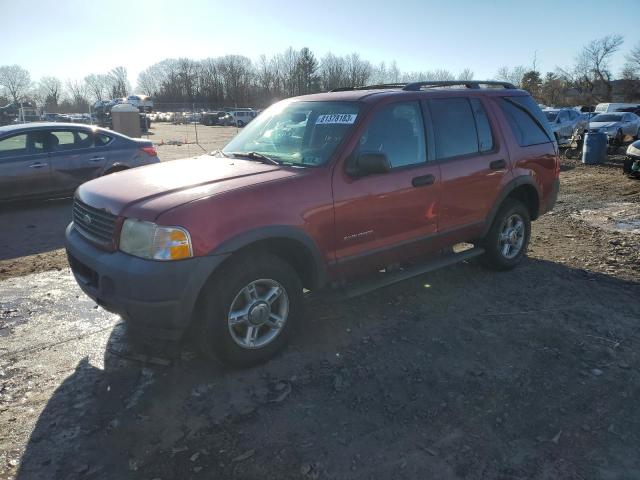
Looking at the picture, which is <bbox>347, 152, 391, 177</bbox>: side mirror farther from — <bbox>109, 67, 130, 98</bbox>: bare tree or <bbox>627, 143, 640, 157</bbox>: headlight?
<bbox>109, 67, 130, 98</bbox>: bare tree

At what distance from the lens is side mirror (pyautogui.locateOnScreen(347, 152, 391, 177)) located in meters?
3.60

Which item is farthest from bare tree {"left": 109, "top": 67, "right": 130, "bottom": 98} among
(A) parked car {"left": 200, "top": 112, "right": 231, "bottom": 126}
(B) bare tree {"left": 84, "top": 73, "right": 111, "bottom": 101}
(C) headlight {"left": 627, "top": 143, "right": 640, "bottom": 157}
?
(C) headlight {"left": 627, "top": 143, "right": 640, "bottom": 157}

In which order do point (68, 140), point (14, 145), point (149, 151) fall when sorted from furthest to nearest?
point (149, 151) → point (68, 140) → point (14, 145)

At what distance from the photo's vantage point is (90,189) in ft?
12.1

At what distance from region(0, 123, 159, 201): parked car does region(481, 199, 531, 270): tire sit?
22.3 feet

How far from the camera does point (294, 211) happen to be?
3414mm

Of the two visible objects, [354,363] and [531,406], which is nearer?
[531,406]

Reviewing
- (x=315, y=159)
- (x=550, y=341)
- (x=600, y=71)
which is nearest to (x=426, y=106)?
(x=315, y=159)

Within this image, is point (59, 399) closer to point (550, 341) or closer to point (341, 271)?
point (341, 271)

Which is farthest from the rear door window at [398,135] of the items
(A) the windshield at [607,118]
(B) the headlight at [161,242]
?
(A) the windshield at [607,118]

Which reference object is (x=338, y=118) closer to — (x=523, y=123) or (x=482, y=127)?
(x=482, y=127)

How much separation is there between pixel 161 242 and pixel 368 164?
1609 millimetres

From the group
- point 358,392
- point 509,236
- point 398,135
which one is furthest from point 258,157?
point 509,236

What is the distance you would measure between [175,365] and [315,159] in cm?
189
